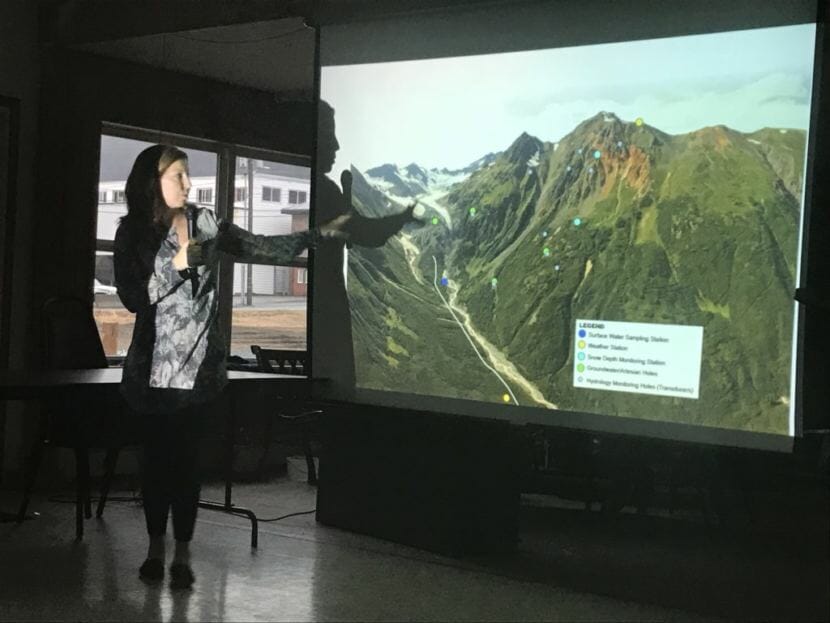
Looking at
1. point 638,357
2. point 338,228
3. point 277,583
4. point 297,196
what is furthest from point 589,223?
point 297,196

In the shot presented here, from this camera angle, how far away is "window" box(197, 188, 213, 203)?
21.2 feet

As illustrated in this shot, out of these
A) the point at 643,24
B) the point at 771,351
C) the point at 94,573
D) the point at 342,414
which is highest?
the point at 643,24

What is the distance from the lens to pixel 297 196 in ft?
18.8

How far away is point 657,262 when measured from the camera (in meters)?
3.76

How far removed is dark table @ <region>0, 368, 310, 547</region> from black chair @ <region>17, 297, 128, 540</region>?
10 centimetres

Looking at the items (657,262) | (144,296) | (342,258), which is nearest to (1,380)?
(144,296)

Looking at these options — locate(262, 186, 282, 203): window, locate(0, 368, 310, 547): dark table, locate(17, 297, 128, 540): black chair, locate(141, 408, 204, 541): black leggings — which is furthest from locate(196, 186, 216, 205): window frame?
locate(141, 408, 204, 541): black leggings

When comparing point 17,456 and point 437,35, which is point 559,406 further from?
point 17,456

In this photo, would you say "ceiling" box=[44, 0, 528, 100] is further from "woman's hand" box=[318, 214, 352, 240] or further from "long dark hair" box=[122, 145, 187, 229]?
"long dark hair" box=[122, 145, 187, 229]

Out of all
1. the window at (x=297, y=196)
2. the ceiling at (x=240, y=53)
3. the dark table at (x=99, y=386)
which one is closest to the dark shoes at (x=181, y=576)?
the dark table at (x=99, y=386)

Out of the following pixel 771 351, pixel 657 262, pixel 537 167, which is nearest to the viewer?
pixel 771 351

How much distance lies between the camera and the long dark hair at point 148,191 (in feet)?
12.8

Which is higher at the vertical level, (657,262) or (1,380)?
(657,262)

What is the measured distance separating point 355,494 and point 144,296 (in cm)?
151
